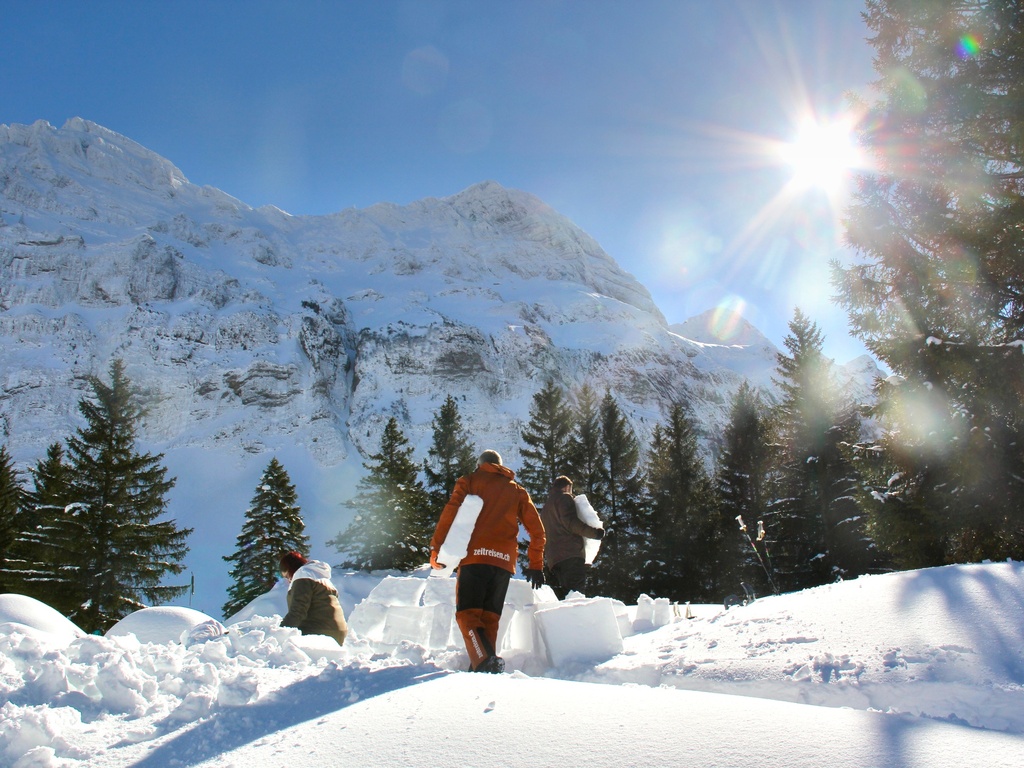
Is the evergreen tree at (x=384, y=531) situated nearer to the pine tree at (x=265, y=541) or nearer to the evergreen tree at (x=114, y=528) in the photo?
the pine tree at (x=265, y=541)

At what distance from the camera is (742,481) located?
22.0 meters

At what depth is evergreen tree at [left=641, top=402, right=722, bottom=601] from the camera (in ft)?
66.8

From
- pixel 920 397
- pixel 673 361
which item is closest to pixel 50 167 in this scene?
pixel 673 361

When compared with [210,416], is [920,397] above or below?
below

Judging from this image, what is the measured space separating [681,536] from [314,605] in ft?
56.6

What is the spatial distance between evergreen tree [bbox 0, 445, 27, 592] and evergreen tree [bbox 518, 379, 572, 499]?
1457cm

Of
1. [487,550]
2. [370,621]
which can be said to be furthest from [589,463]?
[487,550]

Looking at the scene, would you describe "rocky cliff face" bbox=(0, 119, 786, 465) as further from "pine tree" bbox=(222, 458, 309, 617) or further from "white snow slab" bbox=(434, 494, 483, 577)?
"white snow slab" bbox=(434, 494, 483, 577)

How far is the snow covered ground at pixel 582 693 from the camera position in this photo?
2047 mm

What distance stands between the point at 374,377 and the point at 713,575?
3762 centimetres

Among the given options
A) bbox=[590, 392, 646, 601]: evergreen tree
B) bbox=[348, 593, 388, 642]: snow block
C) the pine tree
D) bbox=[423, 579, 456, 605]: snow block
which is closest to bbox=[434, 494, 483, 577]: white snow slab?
bbox=[423, 579, 456, 605]: snow block

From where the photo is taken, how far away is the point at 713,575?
20578 millimetres

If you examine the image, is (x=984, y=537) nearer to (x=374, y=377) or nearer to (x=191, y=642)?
(x=191, y=642)

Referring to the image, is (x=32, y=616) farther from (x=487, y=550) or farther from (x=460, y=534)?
(x=487, y=550)
